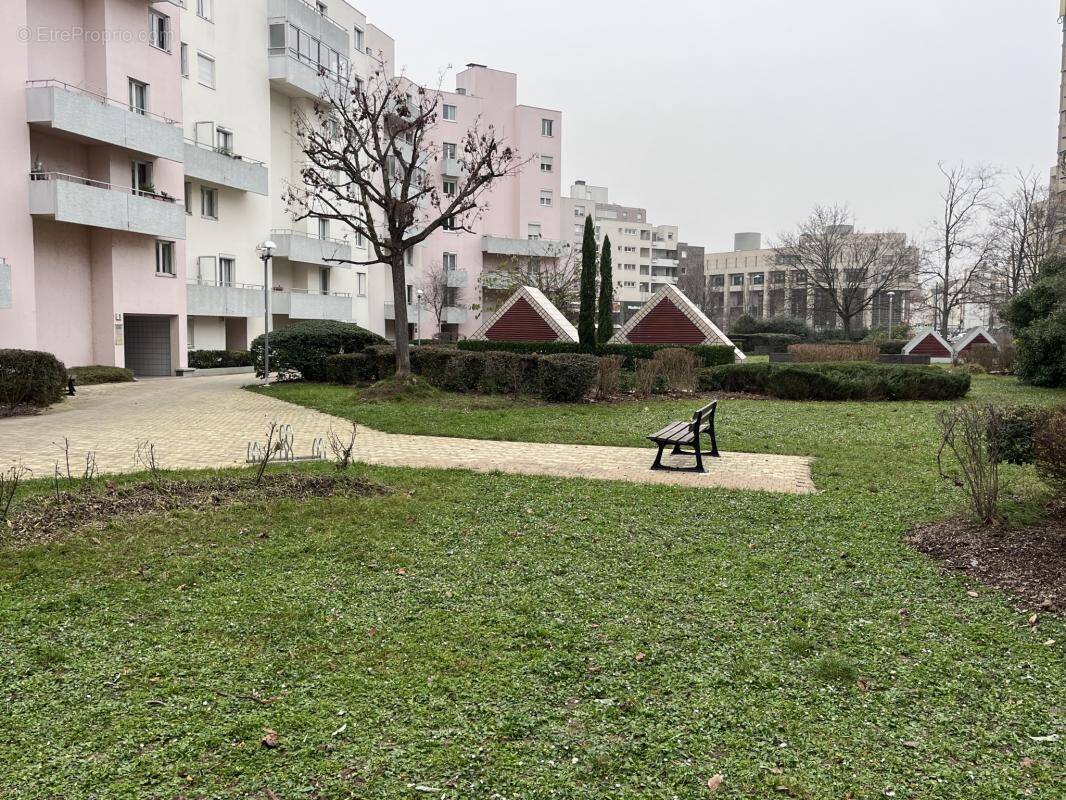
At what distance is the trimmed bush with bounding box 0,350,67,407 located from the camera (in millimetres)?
15375

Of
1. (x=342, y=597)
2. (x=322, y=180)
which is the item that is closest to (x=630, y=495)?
(x=342, y=597)

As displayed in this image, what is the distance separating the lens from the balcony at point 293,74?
3406 cm

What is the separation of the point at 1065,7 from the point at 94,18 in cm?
4397

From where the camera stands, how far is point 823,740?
3.38m

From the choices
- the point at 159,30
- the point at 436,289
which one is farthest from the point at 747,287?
the point at 159,30

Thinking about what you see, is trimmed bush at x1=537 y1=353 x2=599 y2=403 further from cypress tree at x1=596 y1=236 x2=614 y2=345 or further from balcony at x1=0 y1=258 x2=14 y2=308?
balcony at x1=0 y1=258 x2=14 y2=308

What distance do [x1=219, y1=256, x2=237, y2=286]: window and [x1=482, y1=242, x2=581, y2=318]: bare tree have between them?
15.2 m

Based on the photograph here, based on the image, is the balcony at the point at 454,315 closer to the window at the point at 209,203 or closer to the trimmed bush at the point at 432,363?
the window at the point at 209,203

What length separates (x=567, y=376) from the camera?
1706cm

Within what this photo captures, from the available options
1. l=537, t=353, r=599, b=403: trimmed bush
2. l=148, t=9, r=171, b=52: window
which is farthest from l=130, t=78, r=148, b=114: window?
l=537, t=353, r=599, b=403: trimmed bush

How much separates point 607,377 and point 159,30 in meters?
20.4

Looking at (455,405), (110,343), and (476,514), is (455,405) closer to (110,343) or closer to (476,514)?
(476,514)

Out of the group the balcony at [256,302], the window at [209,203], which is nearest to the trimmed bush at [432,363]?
the balcony at [256,302]

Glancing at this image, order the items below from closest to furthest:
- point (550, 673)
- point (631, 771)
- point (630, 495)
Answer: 1. point (631, 771)
2. point (550, 673)
3. point (630, 495)
